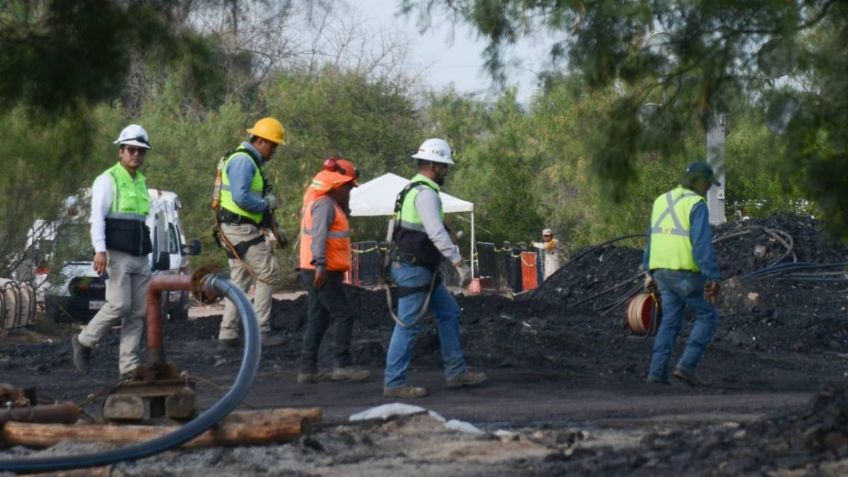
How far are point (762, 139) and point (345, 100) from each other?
1597 inches

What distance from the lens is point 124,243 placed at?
39.5ft

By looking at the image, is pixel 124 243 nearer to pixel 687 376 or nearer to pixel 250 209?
pixel 250 209

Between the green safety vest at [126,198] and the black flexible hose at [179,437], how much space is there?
3992 millimetres

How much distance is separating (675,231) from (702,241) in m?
0.28

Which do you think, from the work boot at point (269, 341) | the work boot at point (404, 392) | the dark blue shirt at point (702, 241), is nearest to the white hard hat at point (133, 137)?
the work boot at point (404, 392)

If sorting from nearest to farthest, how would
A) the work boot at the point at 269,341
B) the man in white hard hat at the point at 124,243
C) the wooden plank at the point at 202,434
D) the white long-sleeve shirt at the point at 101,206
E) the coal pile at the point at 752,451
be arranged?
the coal pile at the point at 752,451 → the wooden plank at the point at 202,434 → the white long-sleeve shirt at the point at 101,206 → the man in white hard hat at the point at 124,243 → the work boot at the point at 269,341

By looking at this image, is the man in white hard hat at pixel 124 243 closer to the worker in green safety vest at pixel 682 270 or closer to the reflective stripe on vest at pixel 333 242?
the reflective stripe on vest at pixel 333 242

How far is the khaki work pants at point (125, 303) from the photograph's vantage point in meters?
12.1

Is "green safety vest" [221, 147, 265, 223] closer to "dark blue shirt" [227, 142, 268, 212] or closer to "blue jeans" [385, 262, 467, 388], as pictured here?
"dark blue shirt" [227, 142, 268, 212]

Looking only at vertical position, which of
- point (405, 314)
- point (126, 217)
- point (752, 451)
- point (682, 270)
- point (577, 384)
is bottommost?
point (752, 451)

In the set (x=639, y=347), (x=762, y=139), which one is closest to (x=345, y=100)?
(x=639, y=347)

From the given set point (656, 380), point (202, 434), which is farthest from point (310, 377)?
point (202, 434)

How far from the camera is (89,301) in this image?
24.1m

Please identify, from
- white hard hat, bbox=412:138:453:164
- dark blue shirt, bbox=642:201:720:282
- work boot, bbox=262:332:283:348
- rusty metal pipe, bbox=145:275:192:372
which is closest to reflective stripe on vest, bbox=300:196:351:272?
white hard hat, bbox=412:138:453:164
